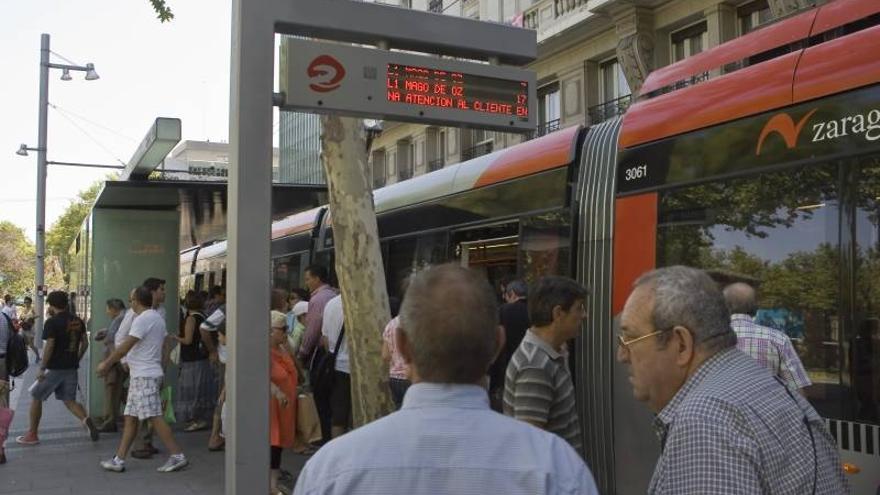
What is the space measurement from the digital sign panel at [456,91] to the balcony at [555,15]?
16.2 meters

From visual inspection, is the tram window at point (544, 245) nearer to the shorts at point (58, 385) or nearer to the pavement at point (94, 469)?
the pavement at point (94, 469)

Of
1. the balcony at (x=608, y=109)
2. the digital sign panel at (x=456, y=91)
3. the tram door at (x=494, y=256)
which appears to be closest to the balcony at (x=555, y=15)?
the balcony at (x=608, y=109)

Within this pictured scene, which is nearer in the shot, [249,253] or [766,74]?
[249,253]

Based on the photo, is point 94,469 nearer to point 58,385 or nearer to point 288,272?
point 58,385

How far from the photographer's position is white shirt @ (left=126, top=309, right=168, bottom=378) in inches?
317

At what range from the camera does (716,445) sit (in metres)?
1.86

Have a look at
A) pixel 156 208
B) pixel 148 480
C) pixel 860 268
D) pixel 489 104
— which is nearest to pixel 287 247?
pixel 156 208

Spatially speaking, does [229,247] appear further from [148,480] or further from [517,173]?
[148,480]

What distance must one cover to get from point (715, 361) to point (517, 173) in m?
5.52

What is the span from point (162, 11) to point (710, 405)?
8.79 meters

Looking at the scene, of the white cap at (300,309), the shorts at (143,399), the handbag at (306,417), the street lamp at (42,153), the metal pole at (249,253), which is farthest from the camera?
the street lamp at (42,153)

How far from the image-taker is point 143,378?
26.5 ft

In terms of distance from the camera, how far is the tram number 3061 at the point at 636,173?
591 cm

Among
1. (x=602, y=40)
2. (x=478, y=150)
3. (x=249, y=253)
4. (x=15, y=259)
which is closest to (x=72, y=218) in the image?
(x=15, y=259)
